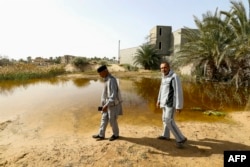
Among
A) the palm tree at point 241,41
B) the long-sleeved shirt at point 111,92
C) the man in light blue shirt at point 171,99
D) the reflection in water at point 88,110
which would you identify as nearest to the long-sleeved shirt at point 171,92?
the man in light blue shirt at point 171,99

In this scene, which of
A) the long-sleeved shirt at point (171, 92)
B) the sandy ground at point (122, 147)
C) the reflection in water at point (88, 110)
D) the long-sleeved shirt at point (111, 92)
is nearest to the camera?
the sandy ground at point (122, 147)

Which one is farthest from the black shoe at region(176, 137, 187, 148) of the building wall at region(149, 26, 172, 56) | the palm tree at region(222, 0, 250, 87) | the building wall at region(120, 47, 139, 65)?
the building wall at region(120, 47, 139, 65)

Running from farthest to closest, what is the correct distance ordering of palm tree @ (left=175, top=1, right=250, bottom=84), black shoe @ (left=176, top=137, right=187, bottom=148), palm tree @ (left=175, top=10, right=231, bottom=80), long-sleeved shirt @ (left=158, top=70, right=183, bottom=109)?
palm tree @ (left=175, top=10, right=231, bottom=80), palm tree @ (left=175, top=1, right=250, bottom=84), black shoe @ (left=176, top=137, right=187, bottom=148), long-sleeved shirt @ (left=158, top=70, right=183, bottom=109)

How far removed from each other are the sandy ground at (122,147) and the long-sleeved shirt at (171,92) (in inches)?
34.0

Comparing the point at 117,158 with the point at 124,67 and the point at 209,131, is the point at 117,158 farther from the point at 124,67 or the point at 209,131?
the point at 124,67

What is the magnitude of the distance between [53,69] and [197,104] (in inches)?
775

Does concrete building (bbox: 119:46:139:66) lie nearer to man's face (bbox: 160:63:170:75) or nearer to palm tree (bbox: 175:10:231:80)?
palm tree (bbox: 175:10:231:80)

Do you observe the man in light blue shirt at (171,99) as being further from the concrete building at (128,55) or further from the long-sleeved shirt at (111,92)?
the concrete building at (128,55)

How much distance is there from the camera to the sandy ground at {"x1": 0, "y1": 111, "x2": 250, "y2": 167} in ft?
13.1

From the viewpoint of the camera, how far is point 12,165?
12.7 ft

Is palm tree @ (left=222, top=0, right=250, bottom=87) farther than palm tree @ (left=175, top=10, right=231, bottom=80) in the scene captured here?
No

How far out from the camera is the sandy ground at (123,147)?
13.1 feet

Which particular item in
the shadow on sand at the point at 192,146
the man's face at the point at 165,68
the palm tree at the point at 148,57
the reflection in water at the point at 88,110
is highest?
the palm tree at the point at 148,57

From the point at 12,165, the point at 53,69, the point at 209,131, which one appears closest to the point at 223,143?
the point at 209,131
